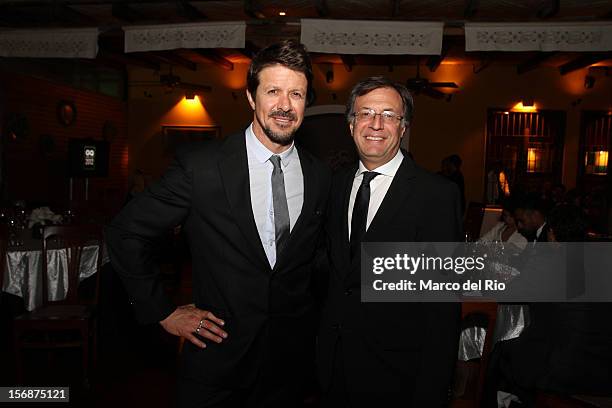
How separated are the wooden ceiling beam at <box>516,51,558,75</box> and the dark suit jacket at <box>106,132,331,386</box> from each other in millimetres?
7641

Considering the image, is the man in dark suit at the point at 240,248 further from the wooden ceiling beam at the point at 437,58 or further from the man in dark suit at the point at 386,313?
the wooden ceiling beam at the point at 437,58

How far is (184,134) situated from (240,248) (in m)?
10.1

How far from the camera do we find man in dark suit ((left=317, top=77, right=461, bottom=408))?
165 cm

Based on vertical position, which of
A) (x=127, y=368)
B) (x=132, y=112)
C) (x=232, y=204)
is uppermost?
(x=132, y=112)

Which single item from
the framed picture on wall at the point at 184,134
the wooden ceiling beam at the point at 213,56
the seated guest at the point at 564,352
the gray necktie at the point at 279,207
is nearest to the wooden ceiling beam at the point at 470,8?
the wooden ceiling beam at the point at 213,56

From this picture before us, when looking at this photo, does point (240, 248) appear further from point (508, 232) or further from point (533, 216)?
point (508, 232)

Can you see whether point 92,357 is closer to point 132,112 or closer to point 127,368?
point 127,368

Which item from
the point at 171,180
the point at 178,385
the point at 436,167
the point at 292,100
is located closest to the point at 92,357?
the point at 178,385

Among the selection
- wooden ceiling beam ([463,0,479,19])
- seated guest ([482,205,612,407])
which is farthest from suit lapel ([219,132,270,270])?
wooden ceiling beam ([463,0,479,19])

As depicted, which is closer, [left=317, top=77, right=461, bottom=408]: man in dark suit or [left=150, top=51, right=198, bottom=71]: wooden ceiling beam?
[left=317, top=77, right=461, bottom=408]: man in dark suit

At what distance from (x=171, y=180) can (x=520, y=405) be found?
2.14 m

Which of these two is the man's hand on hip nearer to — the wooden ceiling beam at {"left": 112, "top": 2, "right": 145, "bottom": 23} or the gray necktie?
the gray necktie

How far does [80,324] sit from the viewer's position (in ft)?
11.2

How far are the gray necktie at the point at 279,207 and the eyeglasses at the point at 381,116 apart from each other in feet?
1.20
